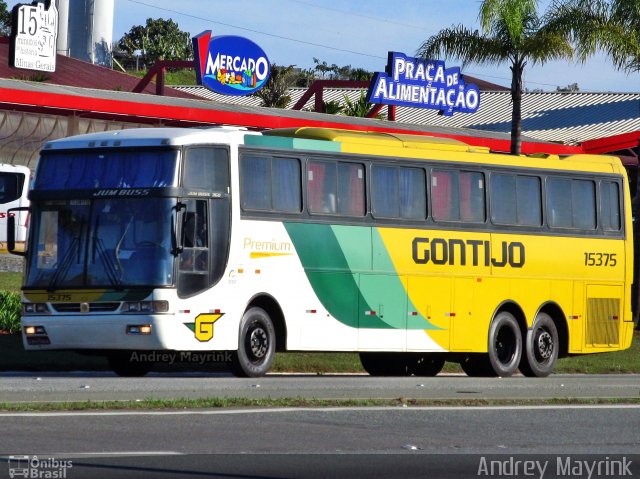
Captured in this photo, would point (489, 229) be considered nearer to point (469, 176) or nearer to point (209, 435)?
point (469, 176)

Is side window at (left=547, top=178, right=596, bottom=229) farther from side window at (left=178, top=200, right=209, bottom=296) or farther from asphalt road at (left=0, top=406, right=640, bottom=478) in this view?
asphalt road at (left=0, top=406, right=640, bottom=478)

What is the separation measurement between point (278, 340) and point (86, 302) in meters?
2.85

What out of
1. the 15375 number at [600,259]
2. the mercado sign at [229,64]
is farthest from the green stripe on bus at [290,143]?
the mercado sign at [229,64]

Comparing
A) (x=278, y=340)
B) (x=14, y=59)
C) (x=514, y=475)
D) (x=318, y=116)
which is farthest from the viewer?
(x=318, y=116)

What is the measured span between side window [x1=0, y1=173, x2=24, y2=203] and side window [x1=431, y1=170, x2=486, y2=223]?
23.3 meters

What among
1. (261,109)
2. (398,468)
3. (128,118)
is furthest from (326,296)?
(261,109)

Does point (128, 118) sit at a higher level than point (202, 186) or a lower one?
higher

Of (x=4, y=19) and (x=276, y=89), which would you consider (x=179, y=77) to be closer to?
(x=4, y=19)

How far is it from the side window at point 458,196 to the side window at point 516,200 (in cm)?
30

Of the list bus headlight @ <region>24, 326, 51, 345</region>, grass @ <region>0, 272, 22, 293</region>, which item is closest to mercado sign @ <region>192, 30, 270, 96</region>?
grass @ <region>0, 272, 22, 293</region>

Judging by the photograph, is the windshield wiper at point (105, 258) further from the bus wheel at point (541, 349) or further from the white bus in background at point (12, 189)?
the white bus in background at point (12, 189)

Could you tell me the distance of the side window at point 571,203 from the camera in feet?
79.2

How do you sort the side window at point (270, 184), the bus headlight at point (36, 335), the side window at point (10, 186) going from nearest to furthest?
the bus headlight at point (36, 335) → the side window at point (270, 184) → the side window at point (10, 186)

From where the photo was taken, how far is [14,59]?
43.8 metres
